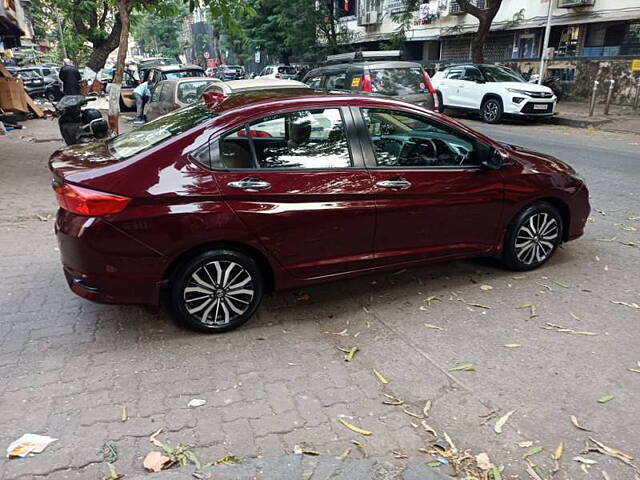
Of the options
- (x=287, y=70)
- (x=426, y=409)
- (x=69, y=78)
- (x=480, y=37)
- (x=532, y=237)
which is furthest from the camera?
(x=287, y=70)

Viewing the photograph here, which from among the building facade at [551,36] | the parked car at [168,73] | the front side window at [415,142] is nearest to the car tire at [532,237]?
the front side window at [415,142]

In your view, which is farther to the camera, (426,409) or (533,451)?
(426,409)

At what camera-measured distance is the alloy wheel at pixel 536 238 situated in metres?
4.77

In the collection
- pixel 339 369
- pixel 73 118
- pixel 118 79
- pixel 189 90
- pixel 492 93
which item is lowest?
pixel 339 369

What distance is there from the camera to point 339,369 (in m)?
3.41

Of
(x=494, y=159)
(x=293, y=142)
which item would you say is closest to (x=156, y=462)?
(x=293, y=142)

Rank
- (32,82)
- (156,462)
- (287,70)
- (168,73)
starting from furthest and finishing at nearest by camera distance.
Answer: (287,70)
(32,82)
(168,73)
(156,462)

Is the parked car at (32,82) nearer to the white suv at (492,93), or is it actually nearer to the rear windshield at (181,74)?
the rear windshield at (181,74)

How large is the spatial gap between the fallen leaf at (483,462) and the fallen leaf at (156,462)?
1504 millimetres

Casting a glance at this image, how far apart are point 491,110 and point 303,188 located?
552 inches

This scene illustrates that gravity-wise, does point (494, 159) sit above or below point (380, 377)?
above

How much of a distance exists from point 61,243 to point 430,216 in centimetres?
270

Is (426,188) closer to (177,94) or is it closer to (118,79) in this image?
(118,79)

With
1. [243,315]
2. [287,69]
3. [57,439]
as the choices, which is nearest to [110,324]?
[243,315]
